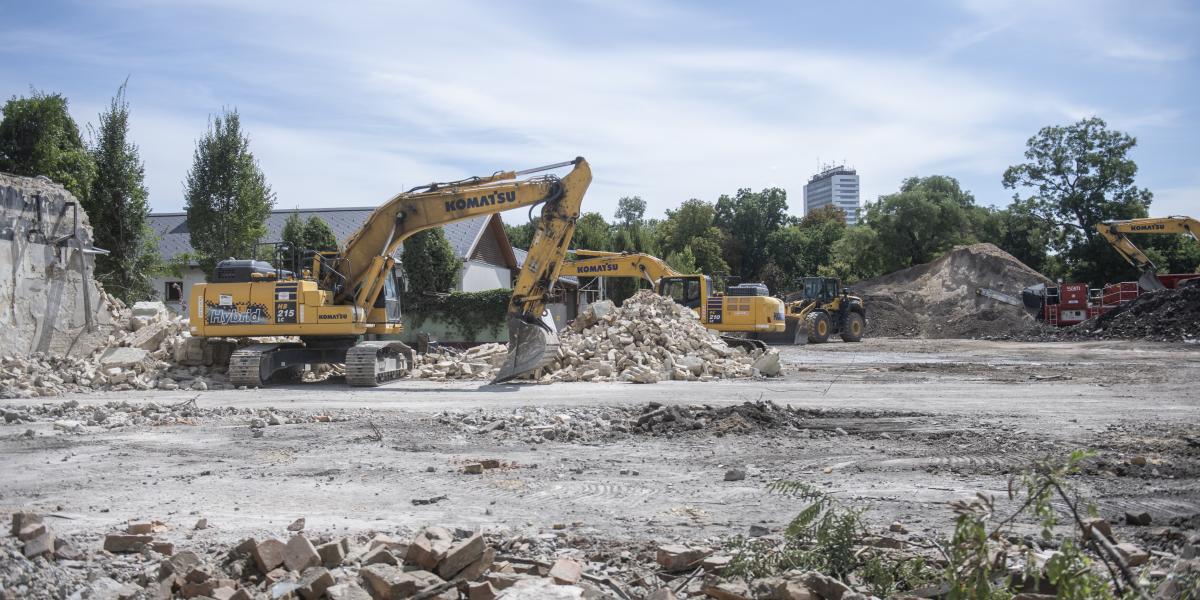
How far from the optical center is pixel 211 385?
54.8 ft

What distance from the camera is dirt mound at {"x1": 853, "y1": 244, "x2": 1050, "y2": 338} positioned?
4103 centimetres

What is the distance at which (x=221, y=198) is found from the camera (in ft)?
92.9

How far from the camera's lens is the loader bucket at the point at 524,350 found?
16578 mm

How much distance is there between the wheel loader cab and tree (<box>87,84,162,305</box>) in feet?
52.6

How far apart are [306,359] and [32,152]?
44.3 ft

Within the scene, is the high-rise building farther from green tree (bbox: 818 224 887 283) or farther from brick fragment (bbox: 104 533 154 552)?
brick fragment (bbox: 104 533 154 552)

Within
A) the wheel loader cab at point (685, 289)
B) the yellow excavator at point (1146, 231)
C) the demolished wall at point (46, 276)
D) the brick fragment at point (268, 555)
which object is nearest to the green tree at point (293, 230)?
the demolished wall at point (46, 276)

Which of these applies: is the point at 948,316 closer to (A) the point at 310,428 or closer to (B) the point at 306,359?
(B) the point at 306,359

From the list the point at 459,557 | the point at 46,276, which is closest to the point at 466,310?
the point at 46,276

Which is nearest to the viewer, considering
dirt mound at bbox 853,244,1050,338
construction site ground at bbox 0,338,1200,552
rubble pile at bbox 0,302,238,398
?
construction site ground at bbox 0,338,1200,552

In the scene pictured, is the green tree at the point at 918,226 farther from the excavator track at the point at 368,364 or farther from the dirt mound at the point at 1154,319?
the excavator track at the point at 368,364

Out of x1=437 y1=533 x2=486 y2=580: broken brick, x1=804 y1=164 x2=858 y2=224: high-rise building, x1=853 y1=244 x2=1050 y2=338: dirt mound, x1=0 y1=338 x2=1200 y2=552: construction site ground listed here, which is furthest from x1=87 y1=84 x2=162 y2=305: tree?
x1=804 y1=164 x2=858 y2=224: high-rise building

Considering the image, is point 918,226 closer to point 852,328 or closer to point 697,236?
point 697,236

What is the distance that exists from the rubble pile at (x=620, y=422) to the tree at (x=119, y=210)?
18.9 m
